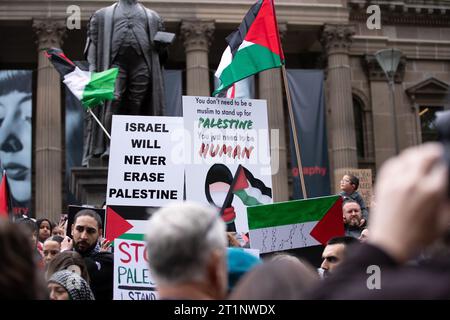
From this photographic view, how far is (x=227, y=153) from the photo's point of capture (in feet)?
27.5

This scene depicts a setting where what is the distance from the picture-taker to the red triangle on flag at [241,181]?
7739 mm

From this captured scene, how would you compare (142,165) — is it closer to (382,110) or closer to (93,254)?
(93,254)

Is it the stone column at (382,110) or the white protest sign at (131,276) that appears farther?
the stone column at (382,110)

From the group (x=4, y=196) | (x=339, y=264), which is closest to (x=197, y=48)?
(x=4, y=196)

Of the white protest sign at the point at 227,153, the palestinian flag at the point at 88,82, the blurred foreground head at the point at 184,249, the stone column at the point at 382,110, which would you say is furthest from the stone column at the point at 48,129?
the blurred foreground head at the point at 184,249

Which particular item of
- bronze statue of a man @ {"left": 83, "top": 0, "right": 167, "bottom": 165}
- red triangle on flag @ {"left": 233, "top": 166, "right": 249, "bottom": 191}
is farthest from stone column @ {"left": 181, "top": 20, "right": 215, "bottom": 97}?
red triangle on flag @ {"left": 233, "top": 166, "right": 249, "bottom": 191}

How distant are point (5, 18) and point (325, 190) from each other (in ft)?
46.7

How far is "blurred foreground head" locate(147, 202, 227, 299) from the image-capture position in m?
2.74

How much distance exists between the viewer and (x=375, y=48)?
1469 inches

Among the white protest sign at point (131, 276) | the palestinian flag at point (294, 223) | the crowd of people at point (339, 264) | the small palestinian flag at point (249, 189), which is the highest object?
the small palestinian flag at point (249, 189)

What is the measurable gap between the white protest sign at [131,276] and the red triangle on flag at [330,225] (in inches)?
59.5

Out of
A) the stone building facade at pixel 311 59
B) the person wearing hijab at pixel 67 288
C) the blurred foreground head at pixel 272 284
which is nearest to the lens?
the blurred foreground head at pixel 272 284

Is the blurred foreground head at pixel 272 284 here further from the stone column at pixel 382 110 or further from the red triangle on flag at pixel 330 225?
the stone column at pixel 382 110

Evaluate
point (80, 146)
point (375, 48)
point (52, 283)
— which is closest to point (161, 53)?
point (52, 283)
